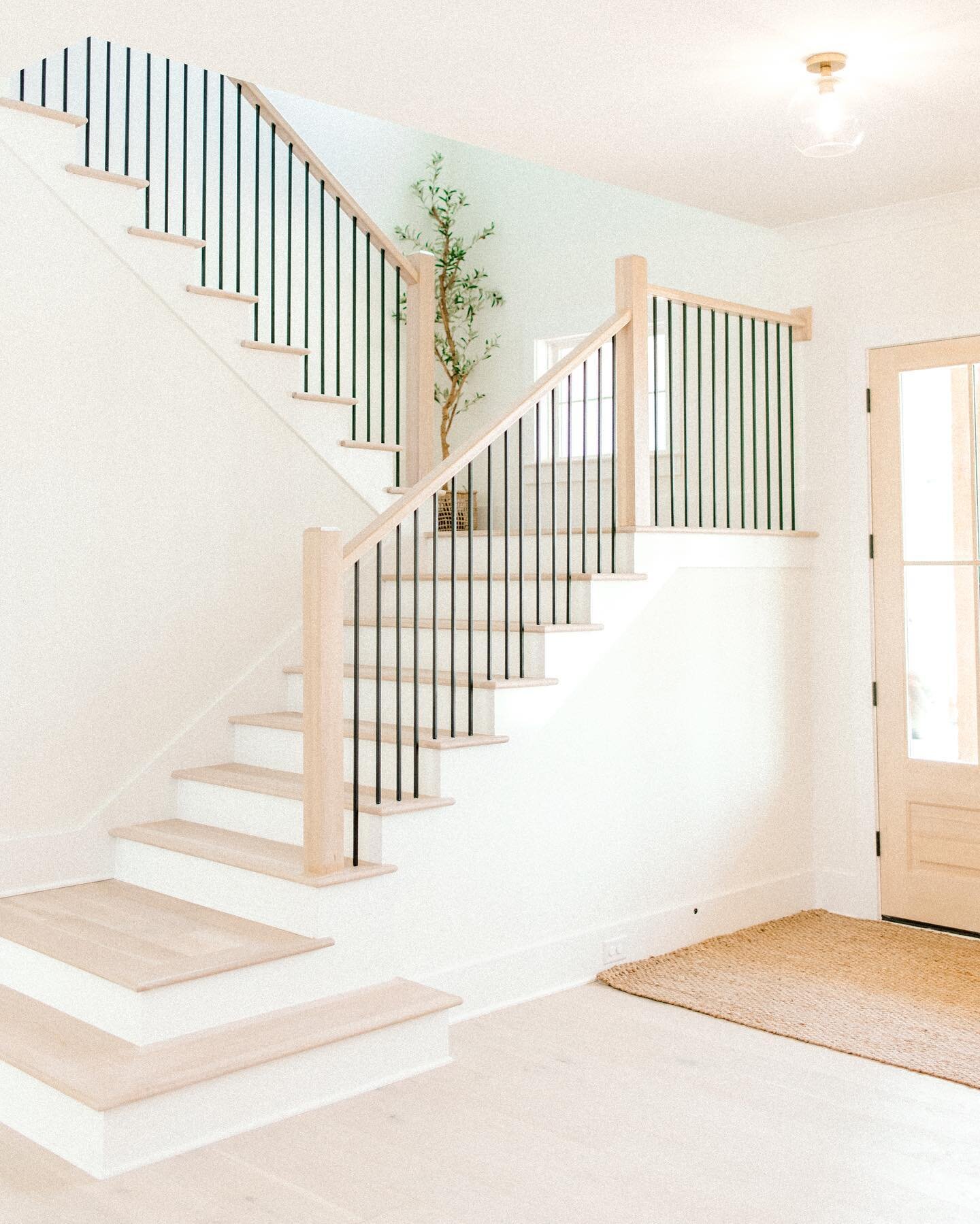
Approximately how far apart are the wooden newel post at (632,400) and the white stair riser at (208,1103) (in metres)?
1.97

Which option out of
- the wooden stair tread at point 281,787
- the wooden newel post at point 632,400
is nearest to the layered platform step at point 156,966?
the wooden stair tread at point 281,787

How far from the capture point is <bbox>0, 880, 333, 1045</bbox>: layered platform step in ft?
10.1

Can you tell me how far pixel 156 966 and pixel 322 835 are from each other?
556mm

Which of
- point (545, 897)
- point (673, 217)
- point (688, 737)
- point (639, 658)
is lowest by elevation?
point (545, 897)

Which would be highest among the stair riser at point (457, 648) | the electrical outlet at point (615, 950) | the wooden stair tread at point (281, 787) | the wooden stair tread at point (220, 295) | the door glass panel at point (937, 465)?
the wooden stair tread at point (220, 295)

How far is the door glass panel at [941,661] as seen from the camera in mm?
4672

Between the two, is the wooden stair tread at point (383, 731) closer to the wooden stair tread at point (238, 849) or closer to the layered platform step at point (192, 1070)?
the wooden stair tread at point (238, 849)

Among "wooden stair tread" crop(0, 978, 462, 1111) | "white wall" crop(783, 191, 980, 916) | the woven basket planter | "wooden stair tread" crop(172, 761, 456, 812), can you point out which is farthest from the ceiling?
"wooden stair tread" crop(0, 978, 462, 1111)

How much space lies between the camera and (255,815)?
4.07m

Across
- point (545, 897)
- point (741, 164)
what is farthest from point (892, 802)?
point (741, 164)

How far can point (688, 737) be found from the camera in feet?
15.2

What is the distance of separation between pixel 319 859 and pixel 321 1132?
73 centimetres

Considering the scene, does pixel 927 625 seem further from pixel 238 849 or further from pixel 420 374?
pixel 238 849

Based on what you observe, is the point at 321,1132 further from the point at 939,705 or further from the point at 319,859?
the point at 939,705
